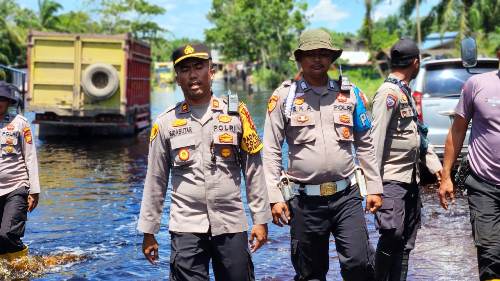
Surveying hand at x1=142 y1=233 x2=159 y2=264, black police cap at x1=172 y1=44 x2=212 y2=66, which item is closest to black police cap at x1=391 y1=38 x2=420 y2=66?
black police cap at x1=172 y1=44 x2=212 y2=66

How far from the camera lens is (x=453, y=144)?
4.53m

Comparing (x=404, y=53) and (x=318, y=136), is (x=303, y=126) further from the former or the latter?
(x=404, y=53)

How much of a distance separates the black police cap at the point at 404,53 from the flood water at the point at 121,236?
191 cm

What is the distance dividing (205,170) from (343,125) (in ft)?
3.31

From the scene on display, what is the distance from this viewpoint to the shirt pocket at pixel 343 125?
166 inches

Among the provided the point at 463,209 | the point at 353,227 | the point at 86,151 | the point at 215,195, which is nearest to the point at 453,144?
the point at 353,227

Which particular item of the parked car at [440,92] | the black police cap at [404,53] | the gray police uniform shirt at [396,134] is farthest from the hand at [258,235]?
the parked car at [440,92]

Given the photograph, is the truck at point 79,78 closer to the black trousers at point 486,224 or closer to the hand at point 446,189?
the hand at point 446,189

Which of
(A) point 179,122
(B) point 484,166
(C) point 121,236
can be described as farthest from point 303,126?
(C) point 121,236

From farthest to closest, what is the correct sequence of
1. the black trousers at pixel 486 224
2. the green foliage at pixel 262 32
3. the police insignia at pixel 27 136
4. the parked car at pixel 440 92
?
1. the green foliage at pixel 262 32
2. the parked car at pixel 440 92
3. the police insignia at pixel 27 136
4. the black trousers at pixel 486 224

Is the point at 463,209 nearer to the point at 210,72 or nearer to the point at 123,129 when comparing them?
the point at 210,72

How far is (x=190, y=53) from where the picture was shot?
3.76 metres

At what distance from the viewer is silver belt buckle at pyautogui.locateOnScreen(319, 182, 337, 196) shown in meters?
4.19

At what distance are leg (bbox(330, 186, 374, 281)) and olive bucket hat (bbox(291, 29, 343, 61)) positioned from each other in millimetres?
904
